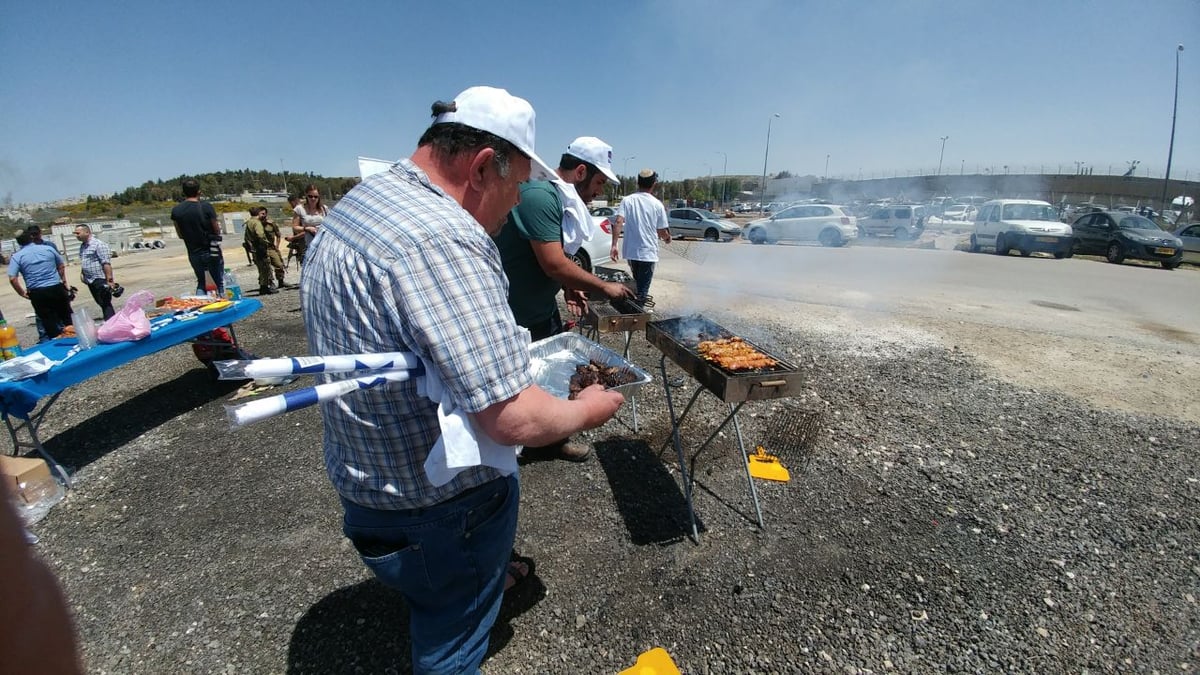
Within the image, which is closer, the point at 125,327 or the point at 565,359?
the point at 565,359

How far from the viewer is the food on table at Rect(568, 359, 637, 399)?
2.51m

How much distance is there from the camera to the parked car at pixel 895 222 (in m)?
19.4

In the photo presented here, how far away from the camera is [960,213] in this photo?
30.3m

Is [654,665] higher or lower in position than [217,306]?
lower

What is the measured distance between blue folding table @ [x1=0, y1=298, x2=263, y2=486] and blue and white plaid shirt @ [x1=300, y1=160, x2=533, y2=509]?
354 centimetres

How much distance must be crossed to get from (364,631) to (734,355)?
7.82 ft

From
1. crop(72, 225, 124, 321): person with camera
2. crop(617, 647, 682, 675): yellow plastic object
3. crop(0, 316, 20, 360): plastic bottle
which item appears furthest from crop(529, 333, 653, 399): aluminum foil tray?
crop(72, 225, 124, 321): person with camera

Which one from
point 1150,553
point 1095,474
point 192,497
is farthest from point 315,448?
point 1095,474

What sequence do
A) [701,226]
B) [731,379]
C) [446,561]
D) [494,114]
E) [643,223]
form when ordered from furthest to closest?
1. [701,226]
2. [643,223]
3. [731,379]
4. [446,561]
5. [494,114]

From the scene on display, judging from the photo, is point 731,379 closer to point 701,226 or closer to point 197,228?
point 197,228

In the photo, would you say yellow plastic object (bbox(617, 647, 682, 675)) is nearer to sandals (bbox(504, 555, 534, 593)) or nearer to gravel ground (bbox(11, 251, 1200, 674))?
gravel ground (bbox(11, 251, 1200, 674))

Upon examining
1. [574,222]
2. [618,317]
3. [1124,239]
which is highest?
[1124,239]

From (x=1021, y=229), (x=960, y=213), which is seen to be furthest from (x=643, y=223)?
(x=960, y=213)

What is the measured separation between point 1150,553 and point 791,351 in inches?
138
